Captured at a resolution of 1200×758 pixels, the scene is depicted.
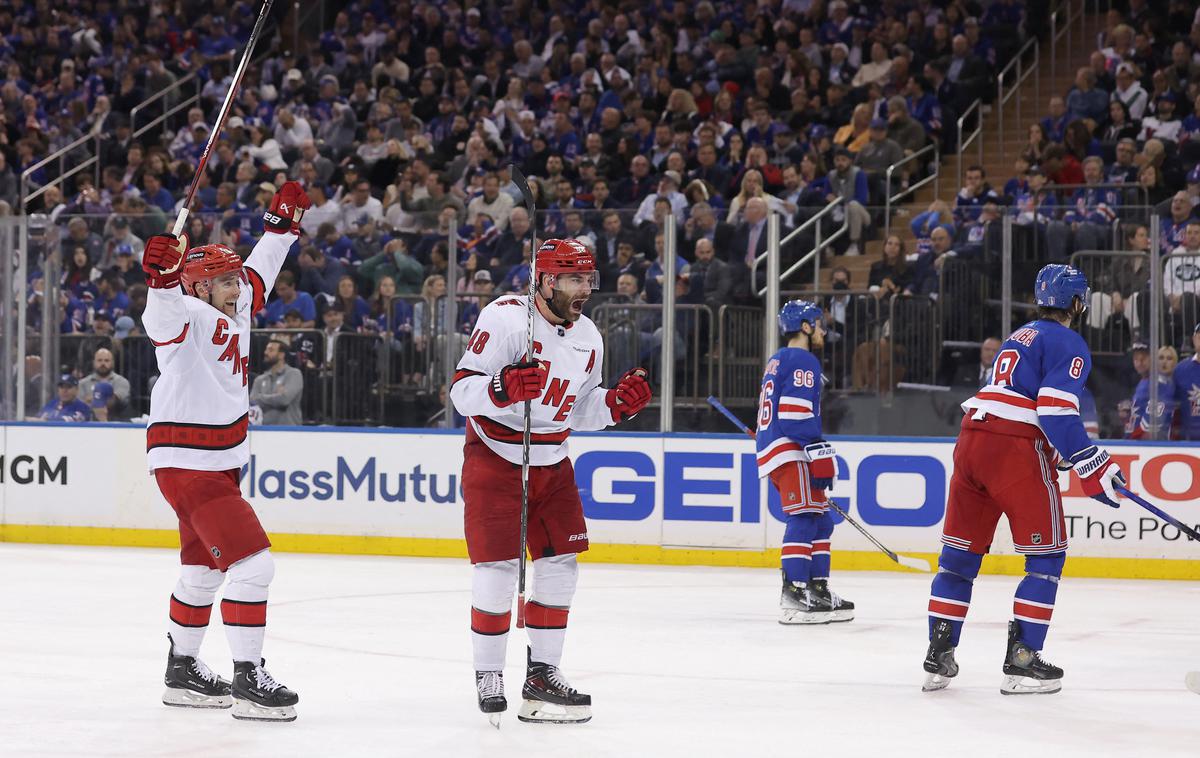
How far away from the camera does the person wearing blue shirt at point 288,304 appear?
38.0 ft

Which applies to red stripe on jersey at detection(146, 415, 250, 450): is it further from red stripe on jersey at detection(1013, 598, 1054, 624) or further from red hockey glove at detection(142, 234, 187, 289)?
red stripe on jersey at detection(1013, 598, 1054, 624)

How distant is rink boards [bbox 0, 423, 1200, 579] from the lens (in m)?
10.2

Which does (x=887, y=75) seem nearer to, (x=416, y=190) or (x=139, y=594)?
(x=416, y=190)

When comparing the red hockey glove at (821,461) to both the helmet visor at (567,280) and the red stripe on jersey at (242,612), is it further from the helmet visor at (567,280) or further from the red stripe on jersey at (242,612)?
the red stripe on jersey at (242,612)

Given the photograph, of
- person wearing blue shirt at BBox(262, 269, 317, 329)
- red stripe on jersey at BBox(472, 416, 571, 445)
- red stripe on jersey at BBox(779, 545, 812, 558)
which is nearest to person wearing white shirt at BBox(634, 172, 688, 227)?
person wearing blue shirt at BBox(262, 269, 317, 329)

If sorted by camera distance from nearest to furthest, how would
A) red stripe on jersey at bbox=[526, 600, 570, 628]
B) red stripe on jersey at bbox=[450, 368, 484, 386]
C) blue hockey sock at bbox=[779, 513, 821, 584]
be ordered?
red stripe on jersey at bbox=[450, 368, 484, 386] → red stripe on jersey at bbox=[526, 600, 570, 628] → blue hockey sock at bbox=[779, 513, 821, 584]

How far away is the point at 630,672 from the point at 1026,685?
4.97ft

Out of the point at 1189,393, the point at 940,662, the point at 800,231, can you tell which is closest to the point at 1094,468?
the point at 940,662

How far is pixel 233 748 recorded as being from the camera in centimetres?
479

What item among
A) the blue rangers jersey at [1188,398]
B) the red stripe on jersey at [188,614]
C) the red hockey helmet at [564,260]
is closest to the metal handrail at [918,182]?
the blue rangers jersey at [1188,398]

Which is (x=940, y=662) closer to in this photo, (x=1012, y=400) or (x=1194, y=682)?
(x=1194, y=682)

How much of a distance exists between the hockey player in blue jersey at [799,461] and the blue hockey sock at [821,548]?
4cm

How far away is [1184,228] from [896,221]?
190 cm

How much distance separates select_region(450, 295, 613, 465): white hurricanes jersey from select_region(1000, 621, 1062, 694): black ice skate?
1.91 m
